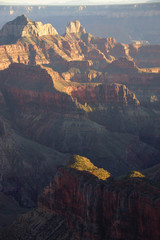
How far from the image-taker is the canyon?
5569 cm

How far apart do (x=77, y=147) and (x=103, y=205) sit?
210ft

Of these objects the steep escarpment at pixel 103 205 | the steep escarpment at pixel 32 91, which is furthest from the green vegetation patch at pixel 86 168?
the steep escarpment at pixel 32 91

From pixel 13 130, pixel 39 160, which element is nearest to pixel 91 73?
pixel 13 130

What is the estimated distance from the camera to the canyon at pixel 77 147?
55.7 metres

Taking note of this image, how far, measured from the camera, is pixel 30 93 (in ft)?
442

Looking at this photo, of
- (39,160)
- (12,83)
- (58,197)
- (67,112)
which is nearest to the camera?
(58,197)

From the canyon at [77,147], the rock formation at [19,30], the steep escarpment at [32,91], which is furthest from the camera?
the rock formation at [19,30]

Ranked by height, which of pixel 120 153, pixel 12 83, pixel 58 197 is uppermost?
pixel 12 83

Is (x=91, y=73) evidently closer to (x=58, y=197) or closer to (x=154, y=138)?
(x=154, y=138)

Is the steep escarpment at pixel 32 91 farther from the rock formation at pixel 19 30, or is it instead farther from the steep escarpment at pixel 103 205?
the steep escarpment at pixel 103 205

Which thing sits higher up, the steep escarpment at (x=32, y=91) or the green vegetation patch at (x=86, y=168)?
the steep escarpment at (x=32, y=91)

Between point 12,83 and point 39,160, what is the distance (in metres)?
42.3

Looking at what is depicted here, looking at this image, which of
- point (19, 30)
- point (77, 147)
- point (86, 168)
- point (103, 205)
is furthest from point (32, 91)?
point (103, 205)

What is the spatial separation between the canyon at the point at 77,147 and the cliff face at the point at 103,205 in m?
0.12
